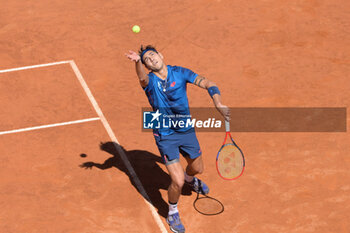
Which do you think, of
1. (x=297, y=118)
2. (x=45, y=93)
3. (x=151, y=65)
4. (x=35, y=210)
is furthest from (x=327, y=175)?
(x=45, y=93)

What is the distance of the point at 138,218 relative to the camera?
37.6 ft

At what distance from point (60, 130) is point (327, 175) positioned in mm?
5819

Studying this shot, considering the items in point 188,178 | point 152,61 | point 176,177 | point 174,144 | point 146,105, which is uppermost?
point 146,105

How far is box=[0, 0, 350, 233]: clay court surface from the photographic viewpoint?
1152 cm

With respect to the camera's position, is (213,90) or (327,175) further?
(327,175)

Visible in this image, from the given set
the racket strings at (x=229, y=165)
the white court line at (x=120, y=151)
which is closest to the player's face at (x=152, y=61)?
the racket strings at (x=229, y=165)

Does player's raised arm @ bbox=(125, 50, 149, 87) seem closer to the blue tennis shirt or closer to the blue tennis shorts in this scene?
the blue tennis shirt

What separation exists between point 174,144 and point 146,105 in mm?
3934

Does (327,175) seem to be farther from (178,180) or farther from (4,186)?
(4,186)

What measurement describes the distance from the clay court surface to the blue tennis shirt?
190 cm

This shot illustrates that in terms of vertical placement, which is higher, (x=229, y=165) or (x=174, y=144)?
(x=174, y=144)

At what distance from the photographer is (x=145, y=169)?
1270 cm

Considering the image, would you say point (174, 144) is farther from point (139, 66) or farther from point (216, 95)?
point (139, 66)

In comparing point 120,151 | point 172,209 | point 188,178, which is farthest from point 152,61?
point 120,151
